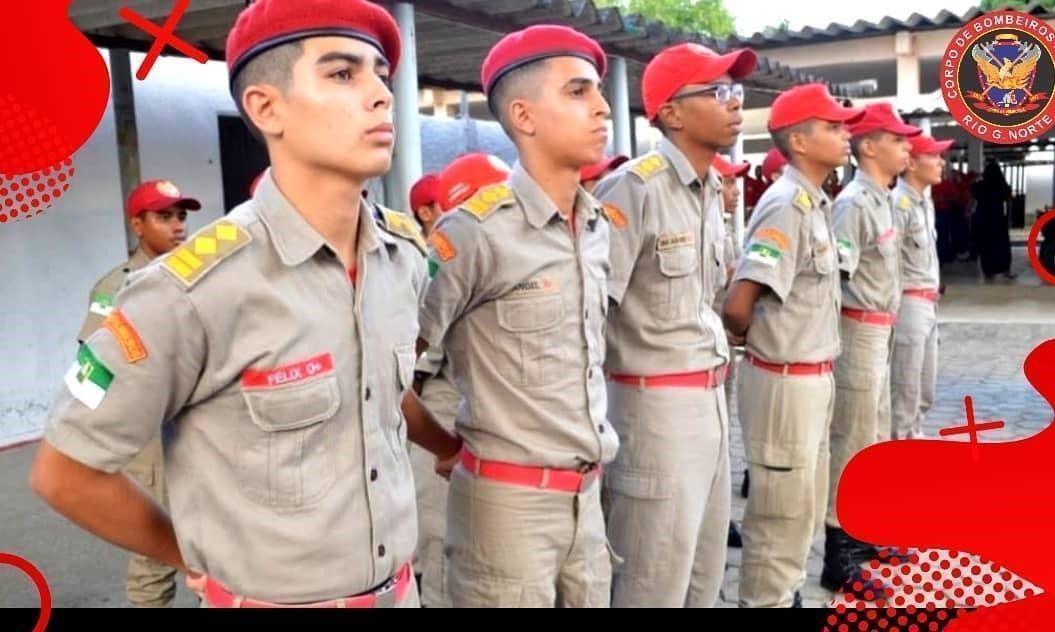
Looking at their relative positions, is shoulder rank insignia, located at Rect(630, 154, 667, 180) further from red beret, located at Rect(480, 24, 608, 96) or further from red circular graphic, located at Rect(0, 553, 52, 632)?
red circular graphic, located at Rect(0, 553, 52, 632)

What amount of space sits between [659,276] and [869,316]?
1679 mm

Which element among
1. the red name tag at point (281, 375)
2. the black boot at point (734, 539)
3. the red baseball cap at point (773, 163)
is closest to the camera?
the red name tag at point (281, 375)

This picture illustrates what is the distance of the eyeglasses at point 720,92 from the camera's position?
2504mm

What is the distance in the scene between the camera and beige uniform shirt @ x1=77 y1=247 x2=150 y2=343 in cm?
280

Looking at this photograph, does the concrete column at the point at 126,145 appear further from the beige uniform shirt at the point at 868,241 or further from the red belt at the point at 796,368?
the beige uniform shirt at the point at 868,241

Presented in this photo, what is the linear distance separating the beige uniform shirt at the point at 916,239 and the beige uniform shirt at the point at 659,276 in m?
2.08

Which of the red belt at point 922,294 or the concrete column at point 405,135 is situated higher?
the concrete column at point 405,135

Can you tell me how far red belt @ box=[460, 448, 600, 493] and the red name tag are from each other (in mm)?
681

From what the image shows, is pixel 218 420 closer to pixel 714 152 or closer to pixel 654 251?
pixel 654 251

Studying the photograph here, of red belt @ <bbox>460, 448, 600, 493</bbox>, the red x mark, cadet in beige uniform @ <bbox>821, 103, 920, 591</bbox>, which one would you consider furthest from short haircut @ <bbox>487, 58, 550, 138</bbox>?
cadet in beige uniform @ <bbox>821, 103, 920, 591</bbox>

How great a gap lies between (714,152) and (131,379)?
1.82 m

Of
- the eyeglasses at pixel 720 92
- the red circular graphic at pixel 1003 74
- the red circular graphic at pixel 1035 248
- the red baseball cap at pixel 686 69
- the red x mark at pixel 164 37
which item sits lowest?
the red circular graphic at pixel 1035 248

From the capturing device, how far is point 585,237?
205 centimetres

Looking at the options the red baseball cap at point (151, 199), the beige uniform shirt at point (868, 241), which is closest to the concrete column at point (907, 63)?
the beige uniform shirt at point (868, 241)
